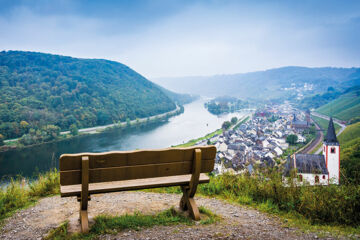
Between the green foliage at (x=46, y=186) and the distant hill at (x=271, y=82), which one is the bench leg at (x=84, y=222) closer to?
the green foliage at (x=46, y=186)

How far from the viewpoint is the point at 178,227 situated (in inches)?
→ 80.7

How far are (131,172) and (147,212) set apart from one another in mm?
709

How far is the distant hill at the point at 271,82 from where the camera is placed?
68281mm

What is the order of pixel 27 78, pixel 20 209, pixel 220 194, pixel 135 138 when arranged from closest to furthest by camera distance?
1. pixel 20 209
2. pixel 220 194
3. pixel 135 138
4. pixel 27 78

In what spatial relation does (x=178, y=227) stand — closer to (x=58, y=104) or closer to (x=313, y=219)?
(x=313, y=219)

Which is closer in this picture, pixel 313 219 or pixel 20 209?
pixel 313 219

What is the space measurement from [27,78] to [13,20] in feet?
44.0

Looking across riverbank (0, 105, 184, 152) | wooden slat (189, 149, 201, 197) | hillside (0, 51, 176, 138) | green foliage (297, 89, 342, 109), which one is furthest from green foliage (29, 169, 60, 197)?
green foliage (297, 89, 342, 109)

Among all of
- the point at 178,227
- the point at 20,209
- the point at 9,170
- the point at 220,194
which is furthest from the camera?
the point at 9,170

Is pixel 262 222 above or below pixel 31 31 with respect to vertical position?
below

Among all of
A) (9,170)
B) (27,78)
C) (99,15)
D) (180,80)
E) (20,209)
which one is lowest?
(9,170)

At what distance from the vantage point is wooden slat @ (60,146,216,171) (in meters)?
1.80

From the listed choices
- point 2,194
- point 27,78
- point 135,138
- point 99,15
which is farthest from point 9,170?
point 99,15

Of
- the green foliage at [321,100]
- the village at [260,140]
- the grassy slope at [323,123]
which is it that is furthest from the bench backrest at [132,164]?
the green foliage at [321,100]
